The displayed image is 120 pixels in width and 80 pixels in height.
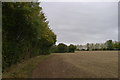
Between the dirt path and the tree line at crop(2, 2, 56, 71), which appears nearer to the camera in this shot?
the dirt path

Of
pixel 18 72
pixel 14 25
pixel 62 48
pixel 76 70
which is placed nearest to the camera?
pixel 18 72

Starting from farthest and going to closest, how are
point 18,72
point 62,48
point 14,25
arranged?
1. point 62,48
2. point 14,25
3. point 18,72

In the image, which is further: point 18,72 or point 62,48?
point 62,48

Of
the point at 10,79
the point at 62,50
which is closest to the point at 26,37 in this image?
the point at 10,79

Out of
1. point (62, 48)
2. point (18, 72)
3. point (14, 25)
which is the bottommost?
point (18, 72)

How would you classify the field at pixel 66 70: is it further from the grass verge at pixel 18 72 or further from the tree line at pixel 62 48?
the tree line at pixel 62 48

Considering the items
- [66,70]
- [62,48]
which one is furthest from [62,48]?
[66,70]

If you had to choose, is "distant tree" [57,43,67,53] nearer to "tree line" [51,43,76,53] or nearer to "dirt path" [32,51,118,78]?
"tree line" [51,43,76,53]

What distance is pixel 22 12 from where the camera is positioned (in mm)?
12180

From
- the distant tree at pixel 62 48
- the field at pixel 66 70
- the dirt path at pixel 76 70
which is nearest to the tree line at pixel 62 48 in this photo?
the distant tree at pixel 62 48

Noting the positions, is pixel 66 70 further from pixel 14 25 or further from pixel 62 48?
pixel 62 48

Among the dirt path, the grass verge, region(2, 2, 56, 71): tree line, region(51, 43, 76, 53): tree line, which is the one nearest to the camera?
the dirt path

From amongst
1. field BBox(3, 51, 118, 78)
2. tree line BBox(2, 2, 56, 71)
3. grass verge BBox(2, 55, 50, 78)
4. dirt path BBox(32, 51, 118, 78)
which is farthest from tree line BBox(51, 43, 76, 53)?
grass verge BBox(2, 55, 50, 78)

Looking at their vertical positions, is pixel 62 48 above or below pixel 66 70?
above
